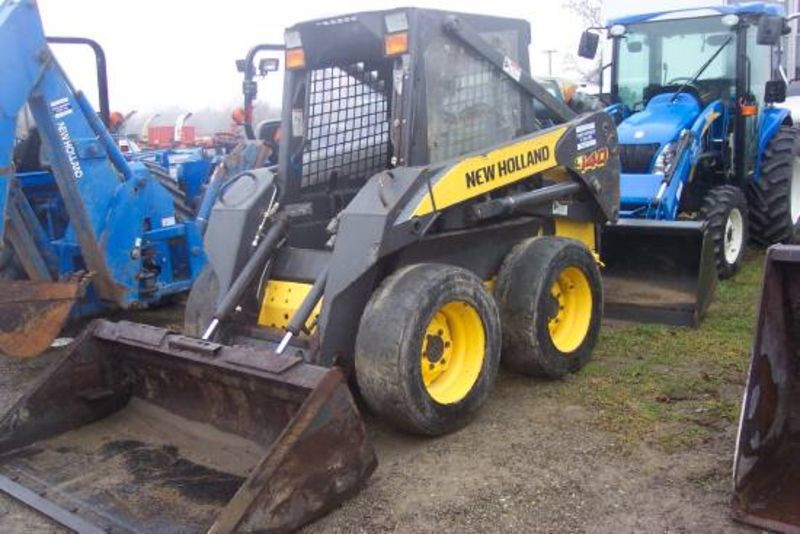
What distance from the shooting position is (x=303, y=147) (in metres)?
5.04

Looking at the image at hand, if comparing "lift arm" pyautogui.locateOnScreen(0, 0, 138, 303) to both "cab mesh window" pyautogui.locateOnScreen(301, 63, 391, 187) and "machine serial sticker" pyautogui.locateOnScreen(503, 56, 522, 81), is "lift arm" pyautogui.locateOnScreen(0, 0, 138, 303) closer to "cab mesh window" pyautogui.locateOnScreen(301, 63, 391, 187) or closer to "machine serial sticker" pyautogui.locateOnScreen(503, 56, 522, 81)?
"cab mesh window" pyautogui.locateOnScreen(301, 63, 391, 187)

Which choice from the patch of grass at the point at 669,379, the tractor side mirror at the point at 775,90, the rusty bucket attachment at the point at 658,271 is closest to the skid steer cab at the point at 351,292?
the patch of grass at the point at 669,379

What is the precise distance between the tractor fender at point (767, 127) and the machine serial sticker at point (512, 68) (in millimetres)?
4034

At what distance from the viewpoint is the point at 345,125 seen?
5.12 m

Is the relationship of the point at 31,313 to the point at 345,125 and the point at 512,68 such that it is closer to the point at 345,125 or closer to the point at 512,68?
the point at 345,125

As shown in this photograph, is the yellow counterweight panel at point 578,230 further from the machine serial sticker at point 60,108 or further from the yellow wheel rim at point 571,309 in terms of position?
the machine serial sticker at point 60,108

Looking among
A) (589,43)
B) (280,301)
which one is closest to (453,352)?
(280,301)

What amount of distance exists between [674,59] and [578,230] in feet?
10.5

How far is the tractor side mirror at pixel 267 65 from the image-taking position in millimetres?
8086

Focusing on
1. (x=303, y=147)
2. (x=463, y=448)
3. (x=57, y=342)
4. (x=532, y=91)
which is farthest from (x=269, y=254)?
(x=57, y=342)

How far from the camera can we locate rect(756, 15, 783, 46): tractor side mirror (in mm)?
6969

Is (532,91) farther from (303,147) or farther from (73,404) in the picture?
(73,404)

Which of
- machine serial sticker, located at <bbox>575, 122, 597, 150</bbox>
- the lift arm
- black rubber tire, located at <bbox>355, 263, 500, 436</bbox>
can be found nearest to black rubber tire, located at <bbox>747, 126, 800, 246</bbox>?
machine serial sticker, located at <bbox>575, 122, 597, 150</bbox>

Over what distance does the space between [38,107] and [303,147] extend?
5.97ft
